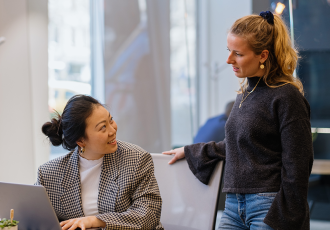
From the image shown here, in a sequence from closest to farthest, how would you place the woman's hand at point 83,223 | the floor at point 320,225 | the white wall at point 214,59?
the woman's hand at point 83,223 → the floor at point 320,225 → the white wall at point 214,59

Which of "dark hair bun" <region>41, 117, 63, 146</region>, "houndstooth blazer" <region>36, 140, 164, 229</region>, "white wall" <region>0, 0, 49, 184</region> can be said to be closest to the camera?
"houndstooth blazer" <region>36, 140, 164, 229</region>

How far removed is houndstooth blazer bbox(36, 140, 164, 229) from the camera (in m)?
1.40

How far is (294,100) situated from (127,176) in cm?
71

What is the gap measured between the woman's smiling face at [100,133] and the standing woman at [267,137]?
48 cm

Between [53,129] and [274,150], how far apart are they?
0.91 m

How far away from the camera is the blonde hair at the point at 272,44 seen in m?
1.30

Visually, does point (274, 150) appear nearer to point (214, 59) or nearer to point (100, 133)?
point (100, 133)

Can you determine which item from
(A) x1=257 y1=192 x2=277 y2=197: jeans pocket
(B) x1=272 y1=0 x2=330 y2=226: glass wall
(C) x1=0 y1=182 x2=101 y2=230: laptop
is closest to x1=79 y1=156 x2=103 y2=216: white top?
(C) x1=0 y1=182 x2=101 y2=230: laptop

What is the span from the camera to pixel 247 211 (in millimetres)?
1326

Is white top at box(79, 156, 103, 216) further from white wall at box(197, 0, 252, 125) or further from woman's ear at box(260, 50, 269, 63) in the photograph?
white wall at box(197, 0, 252, 125)

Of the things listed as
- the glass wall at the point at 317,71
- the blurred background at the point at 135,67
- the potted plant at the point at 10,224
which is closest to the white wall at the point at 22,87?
the blurred background at the point at 135,67

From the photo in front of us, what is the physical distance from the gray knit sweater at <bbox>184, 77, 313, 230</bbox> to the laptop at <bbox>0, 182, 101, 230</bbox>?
658mm

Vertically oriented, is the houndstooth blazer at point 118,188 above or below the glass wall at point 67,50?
below

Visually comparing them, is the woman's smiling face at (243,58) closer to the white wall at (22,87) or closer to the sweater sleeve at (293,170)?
the sweater sleeve at (293,170)
